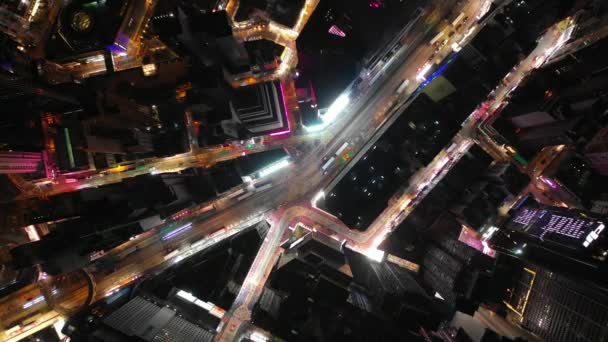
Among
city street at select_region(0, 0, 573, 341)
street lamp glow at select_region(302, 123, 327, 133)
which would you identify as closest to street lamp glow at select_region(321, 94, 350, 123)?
city street at select_region(0, 0, 573, 341)

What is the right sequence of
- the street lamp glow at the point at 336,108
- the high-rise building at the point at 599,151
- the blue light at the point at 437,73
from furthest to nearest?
the street lamp glow at the point at 336,108 < the blue light at the point at 437,73 < the high-rise building at the point at 599,151

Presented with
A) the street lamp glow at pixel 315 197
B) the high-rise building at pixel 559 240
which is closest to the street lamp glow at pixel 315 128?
the street lamp glow at pixel 315 197

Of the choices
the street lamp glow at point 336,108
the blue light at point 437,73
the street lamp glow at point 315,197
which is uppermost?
the blue light at point 437,73

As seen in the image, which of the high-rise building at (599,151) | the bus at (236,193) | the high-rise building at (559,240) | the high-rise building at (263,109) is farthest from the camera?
the bus at (236,193)

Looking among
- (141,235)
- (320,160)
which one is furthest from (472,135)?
(141,235)

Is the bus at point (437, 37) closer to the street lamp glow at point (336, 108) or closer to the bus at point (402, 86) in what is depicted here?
the bus at point (402, 86)

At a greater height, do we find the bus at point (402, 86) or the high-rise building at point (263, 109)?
the bus at point (402, 86)

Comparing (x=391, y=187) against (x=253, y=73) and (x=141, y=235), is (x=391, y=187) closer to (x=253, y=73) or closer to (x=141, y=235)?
(x=253, y=73)

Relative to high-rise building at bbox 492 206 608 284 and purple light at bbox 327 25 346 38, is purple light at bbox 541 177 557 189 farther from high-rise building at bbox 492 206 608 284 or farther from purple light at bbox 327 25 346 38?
purple light at bbox 327 25 346 38

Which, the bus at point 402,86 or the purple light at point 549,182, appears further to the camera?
the bus at point 402,86
